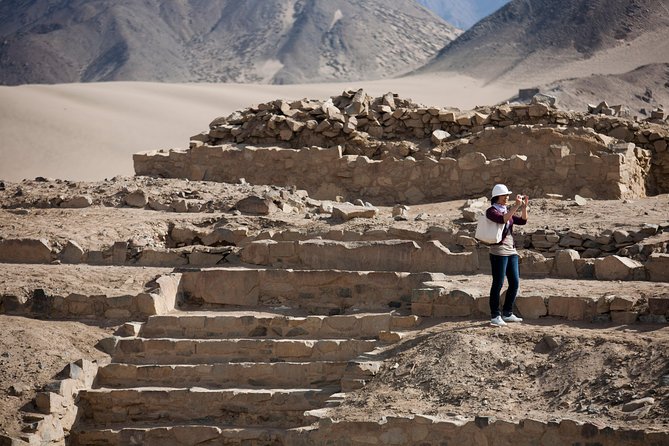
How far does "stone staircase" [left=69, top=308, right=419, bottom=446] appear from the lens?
9539mm

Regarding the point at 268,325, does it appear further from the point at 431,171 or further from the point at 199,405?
the point at 431,171

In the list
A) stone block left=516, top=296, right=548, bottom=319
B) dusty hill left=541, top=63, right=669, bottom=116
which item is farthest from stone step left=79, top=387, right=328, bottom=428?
dusty hill left=541, top=63, right=669, bottom=116

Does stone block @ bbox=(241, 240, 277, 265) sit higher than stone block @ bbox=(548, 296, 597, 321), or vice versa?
stone block @ bbox=(241, 240, 277, 265)

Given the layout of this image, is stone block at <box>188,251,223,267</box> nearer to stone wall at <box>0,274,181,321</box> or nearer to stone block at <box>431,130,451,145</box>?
stone wall at <box>0,274,181,321</box>

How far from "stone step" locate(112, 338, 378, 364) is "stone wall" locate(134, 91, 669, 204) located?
5467 millimetres

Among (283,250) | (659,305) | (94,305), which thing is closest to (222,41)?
(283,250)

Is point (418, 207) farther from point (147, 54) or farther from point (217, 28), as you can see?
point (217, 28)

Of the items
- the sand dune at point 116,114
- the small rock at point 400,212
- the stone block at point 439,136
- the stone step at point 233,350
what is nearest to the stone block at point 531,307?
the stone step at point 233,350

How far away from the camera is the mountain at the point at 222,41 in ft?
231

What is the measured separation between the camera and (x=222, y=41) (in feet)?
255

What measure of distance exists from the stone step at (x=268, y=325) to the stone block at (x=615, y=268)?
1.90 meters

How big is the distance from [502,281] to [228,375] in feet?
8.71

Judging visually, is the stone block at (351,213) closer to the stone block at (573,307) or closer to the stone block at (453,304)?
the stone block at (453,304)

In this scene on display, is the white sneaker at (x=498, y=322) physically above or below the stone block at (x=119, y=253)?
below
